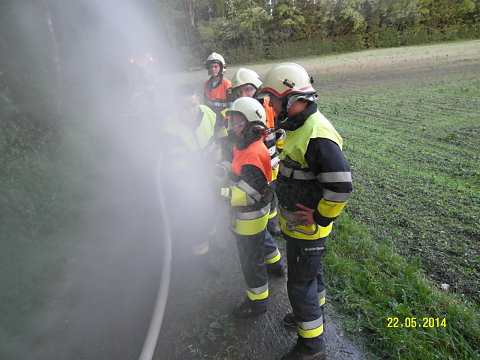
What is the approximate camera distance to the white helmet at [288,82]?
7.63 feet

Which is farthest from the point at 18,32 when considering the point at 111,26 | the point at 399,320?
the point at 399,320

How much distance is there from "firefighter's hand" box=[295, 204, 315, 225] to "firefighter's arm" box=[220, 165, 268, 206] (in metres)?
0.50

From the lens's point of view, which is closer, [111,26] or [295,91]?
[295,91]

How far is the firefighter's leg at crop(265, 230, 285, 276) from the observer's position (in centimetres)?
353

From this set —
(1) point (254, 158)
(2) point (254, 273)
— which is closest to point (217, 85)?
(1) point (254, 158)

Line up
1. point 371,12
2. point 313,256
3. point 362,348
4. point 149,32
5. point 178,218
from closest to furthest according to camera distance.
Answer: point 313,256 → point 362,348 → point 178,218 → point 149,32 → point 371,12

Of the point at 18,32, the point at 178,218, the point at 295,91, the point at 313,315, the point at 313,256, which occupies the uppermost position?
the point at 18,32

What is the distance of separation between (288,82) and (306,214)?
1012 millimetres

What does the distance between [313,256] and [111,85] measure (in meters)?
14.0

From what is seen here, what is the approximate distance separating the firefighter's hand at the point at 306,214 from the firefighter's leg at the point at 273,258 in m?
1.08

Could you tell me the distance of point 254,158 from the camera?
9.12ft

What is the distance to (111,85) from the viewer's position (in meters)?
14.0

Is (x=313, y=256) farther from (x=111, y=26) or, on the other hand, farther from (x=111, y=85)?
(x=111, y=26)

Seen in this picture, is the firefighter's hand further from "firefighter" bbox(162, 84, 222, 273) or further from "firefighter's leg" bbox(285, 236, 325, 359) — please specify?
"firefighter" bbox(162, 84, 222, 273)
